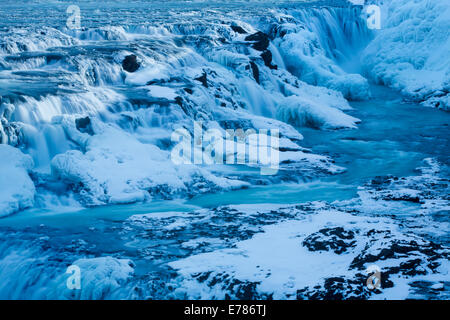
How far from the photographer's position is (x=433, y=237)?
240 inches

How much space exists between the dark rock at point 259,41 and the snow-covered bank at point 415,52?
4783mm

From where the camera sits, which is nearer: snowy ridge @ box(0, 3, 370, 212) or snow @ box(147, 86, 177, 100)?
snowy ridge @ box(0, 3, 370, 212)

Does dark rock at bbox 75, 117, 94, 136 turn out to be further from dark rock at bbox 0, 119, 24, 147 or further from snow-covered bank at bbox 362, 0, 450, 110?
snow-covered bank at bbox 362, 0, 450, 110

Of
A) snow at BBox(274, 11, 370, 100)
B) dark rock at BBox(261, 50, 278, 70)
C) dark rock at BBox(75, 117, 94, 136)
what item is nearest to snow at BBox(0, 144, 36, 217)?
dark rock at BBox(75, 117, 94, 136)

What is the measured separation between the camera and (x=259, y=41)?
1762cm

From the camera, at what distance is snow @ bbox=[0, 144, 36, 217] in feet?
24.2

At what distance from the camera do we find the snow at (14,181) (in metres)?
7.36

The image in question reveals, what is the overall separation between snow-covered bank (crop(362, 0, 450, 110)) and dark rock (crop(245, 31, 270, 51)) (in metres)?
4.78

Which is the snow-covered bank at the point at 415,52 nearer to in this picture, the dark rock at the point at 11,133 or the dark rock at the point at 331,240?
the dark rock at the point at 11,133

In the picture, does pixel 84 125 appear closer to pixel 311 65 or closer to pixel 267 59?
pixel 267 59

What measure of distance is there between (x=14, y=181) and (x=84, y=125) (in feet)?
7.34

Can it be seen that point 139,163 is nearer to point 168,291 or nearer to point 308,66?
point 168,291

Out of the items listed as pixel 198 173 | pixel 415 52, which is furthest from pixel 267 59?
pixel 198 173

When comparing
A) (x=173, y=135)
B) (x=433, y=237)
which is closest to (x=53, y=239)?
(x=433, y=237)
